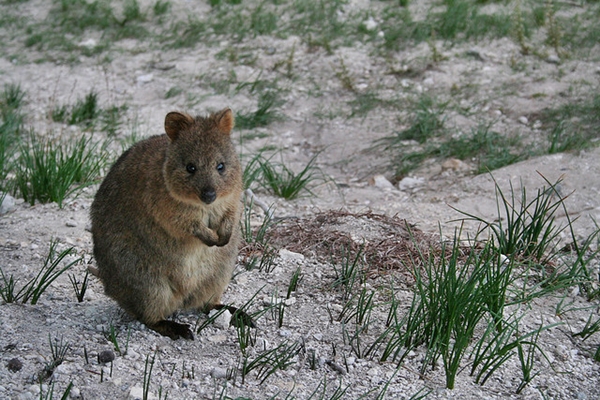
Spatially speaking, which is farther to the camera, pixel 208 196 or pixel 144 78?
pixel 144 78

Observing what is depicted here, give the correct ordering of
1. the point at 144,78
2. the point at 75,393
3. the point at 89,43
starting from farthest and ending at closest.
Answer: the point at 89,43 < the point at 144,78 < the point at 75,393

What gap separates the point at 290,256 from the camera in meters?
4.75

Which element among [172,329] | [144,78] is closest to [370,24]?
[144,78]

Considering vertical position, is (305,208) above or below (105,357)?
below

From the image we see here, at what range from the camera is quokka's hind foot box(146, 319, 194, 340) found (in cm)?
385

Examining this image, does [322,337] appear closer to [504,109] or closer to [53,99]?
[504,109]

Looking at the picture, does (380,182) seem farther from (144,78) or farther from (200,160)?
(144,78)

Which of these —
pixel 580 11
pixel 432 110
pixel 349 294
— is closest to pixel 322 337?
pixel 349 294

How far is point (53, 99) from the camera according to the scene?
26.5 feet

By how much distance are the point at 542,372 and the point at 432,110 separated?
13.5ft

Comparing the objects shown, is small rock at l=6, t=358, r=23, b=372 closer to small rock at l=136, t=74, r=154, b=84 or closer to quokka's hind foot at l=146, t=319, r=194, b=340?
quokka's hind foot at l=146, t=319, r=194, b=340

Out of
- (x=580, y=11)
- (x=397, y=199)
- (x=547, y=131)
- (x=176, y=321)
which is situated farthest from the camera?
(x=580, y=11)

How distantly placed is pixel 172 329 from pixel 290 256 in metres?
1.10

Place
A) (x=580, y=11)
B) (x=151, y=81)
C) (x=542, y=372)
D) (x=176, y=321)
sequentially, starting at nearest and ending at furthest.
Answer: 1. (x=542, y=372)
2. (x=176, y=321)
3. (x=151, y=81)
4. (x=580, y=11)
